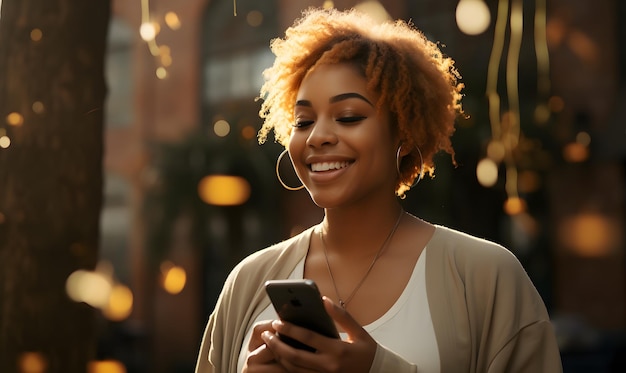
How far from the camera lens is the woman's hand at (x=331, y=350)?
1.76m

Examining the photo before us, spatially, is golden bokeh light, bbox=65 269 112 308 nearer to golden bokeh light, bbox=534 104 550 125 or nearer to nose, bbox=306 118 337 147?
nose, bbox=306 118 337 147

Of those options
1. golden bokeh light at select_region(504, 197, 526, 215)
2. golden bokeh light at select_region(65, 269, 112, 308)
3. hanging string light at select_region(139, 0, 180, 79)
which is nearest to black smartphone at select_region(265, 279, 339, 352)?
golden bokeh light at select_region(65, 269, 112, 308)

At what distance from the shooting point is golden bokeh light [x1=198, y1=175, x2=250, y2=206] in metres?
11.8

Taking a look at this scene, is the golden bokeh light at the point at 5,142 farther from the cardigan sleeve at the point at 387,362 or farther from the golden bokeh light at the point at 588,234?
the golden bokeh light at the point at 588,234

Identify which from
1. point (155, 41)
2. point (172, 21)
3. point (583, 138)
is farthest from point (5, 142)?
point (155, 41)

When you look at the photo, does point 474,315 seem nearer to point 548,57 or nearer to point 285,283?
point 285,283

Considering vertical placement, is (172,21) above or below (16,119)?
above

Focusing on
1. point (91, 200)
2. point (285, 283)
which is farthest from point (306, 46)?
point (91, 200)

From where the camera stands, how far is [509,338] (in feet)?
6.34

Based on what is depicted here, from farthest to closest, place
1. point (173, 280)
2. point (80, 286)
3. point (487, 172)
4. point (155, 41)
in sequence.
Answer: point (155, 41) < point (173, 280) < point (487, 172) < point (80, 286)

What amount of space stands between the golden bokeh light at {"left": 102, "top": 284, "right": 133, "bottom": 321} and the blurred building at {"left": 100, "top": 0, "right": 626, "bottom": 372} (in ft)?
0.45

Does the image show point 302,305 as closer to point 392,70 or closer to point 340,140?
point 340,140

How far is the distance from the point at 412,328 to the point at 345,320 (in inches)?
9.8

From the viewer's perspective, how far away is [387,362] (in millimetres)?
1808
